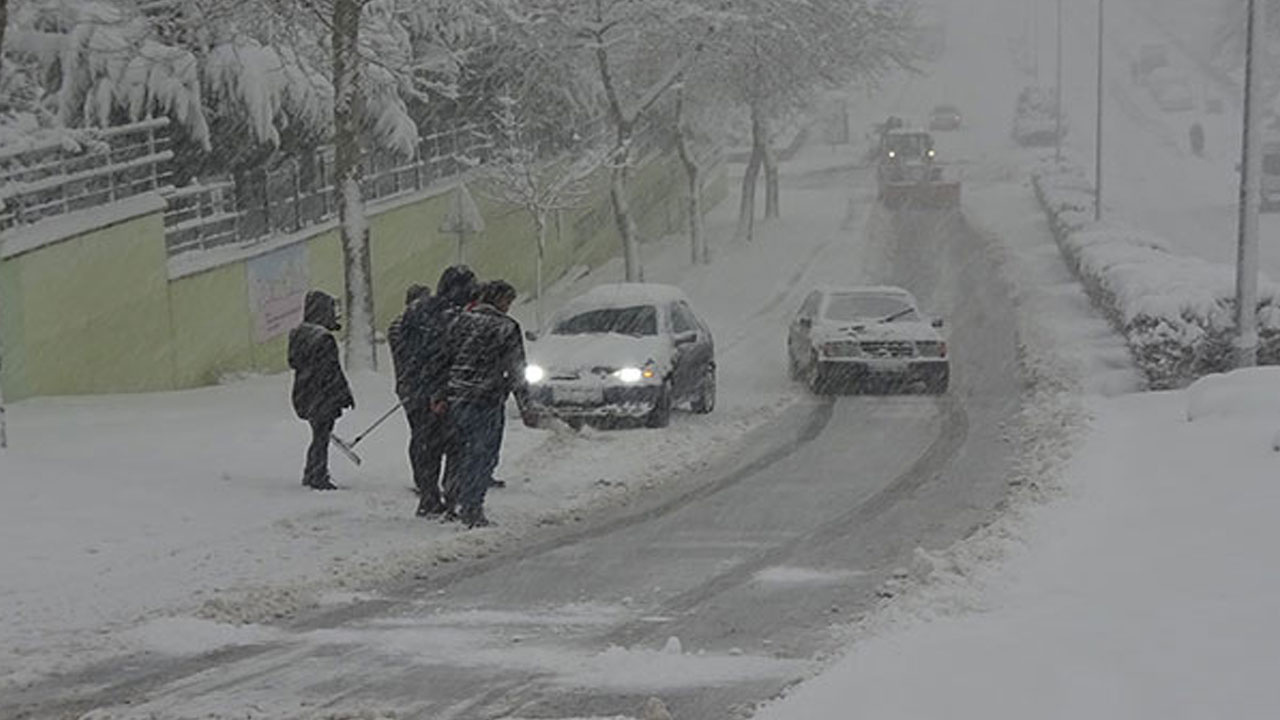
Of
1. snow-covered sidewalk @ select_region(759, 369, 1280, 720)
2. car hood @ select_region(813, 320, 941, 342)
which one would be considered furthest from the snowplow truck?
snow-covered sidewalk @ select_region(759, 369, 1280, 720)

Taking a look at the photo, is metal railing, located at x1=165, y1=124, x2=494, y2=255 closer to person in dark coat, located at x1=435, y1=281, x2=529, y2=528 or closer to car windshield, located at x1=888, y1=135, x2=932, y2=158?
person in dark coat, located at x1=435, y1=281, x2=529, y2=528

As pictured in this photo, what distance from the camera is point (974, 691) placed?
8203 mm

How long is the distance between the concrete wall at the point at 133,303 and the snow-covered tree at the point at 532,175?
112 inches

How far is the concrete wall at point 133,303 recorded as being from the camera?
19.8m

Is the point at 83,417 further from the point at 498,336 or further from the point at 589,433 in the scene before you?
the point at 498,336

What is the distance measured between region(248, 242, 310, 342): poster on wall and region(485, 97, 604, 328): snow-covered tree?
18.6 feet

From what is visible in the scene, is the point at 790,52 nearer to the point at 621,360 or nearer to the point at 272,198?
the point at 272,198

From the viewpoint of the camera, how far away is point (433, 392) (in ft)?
→ 45.1

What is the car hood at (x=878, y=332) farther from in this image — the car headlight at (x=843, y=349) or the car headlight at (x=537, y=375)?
the car headlight at (x=537, y=375)

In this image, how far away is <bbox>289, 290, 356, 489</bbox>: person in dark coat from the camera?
14.6m

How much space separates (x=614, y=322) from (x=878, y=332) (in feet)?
13.5

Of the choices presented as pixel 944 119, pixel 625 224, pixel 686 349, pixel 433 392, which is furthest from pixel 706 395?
pixel 944 119

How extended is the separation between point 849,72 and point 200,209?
2267cm

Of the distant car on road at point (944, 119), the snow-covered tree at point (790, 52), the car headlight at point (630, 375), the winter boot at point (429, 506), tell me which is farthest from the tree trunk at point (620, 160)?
the distant car on road at point (944, 119)
